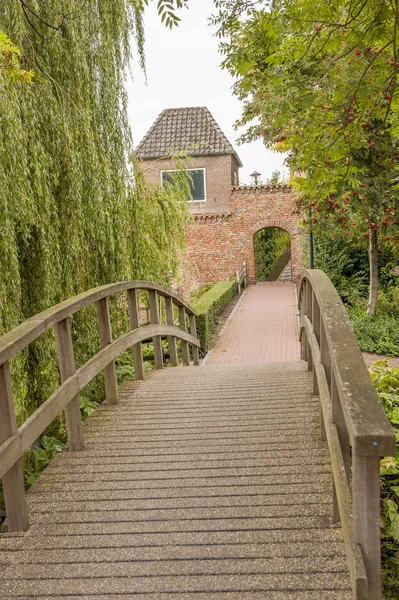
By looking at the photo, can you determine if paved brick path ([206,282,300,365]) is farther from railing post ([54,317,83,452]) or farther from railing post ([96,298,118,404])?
railing post ([54,317,83,452])

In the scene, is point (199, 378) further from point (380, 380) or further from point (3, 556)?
point (3, 556)

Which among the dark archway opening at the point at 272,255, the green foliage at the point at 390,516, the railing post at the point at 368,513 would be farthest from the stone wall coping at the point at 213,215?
the railing post at the point at 368,513

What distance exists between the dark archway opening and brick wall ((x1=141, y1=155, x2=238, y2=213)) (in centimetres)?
386

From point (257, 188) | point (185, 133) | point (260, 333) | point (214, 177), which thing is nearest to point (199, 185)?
point (214, 177)

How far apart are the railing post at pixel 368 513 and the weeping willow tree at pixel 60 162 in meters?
3.03

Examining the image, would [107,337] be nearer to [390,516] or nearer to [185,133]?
[390,516]

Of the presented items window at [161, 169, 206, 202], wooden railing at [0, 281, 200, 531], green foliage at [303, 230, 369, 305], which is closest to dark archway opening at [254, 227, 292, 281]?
window at [161, 169, 206, 202]

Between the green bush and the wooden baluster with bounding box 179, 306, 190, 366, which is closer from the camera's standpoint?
the wooden baluster with bounding box 179, 306, 190, 366

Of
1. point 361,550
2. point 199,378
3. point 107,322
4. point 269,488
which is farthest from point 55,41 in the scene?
point 361,550

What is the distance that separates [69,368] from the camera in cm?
369

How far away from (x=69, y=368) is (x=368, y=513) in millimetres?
2370

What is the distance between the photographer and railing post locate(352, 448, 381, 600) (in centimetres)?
184

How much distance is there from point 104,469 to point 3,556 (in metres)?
0.96

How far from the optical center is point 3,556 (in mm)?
2639
